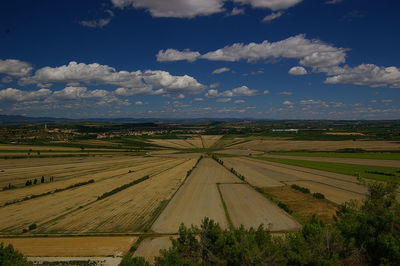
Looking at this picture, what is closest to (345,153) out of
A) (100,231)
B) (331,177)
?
(331,177)

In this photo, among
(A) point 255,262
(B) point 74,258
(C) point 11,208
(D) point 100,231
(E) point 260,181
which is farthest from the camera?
(E) point 260,181

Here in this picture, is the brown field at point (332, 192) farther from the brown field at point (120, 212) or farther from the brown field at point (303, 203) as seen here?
the brown field at point (120, 212)

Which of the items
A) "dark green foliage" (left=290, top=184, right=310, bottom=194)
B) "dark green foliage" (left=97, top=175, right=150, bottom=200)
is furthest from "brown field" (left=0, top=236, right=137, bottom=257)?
"dark green foliage" (left=290, top=184, right=310, bottom=194)

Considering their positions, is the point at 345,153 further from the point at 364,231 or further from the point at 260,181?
the point at 364,231

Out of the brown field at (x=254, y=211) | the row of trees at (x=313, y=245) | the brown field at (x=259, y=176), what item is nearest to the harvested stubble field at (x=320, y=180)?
the brown field at (x=259, y=176)

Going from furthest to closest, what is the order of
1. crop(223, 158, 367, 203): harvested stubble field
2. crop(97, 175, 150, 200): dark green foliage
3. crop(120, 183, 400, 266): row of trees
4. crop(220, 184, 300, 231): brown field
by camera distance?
crop(97, 175, 150, 200): dark green foliage < crop(223, 158, 367, 203): harvested stubble field < crop(220, 184, 300, 231): brown field < crop(120, 183, 400, 266): row of trees

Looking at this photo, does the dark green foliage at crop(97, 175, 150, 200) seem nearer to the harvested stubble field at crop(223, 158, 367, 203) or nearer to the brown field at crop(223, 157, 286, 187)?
the brown field at crop(223, 157, 286, 187)
